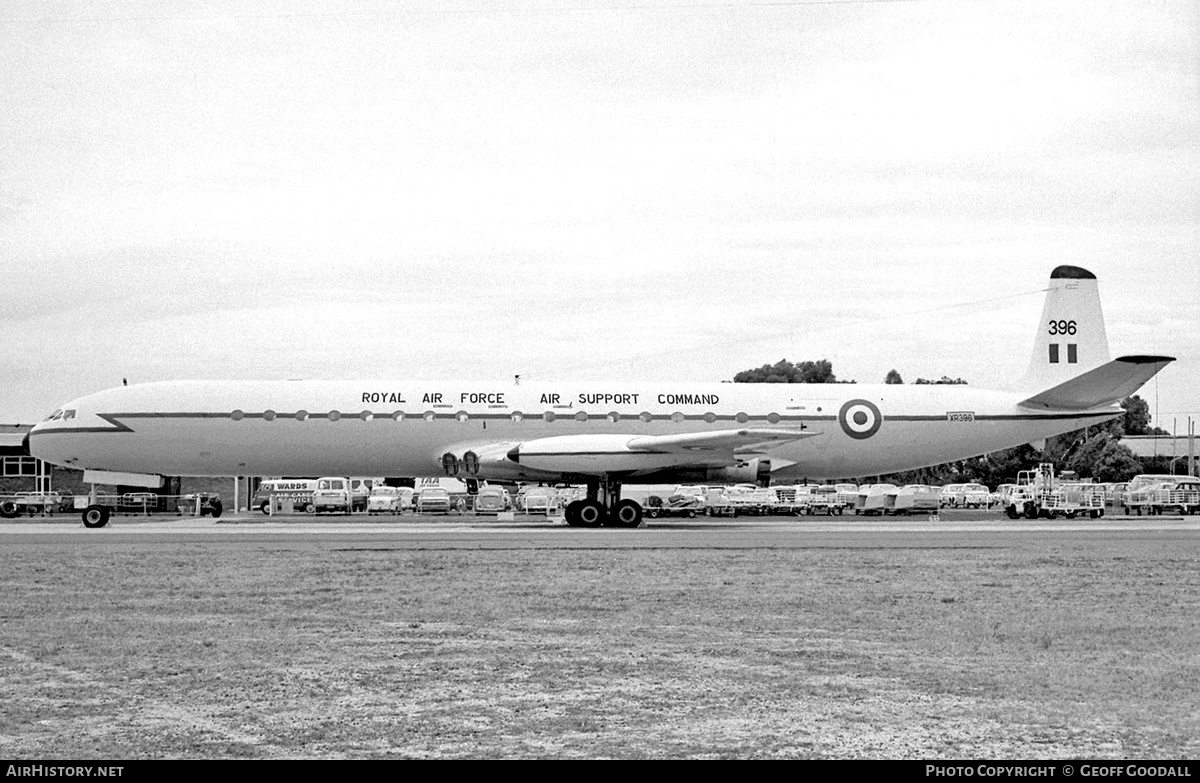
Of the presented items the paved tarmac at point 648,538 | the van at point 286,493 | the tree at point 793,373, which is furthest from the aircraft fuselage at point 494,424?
the tree at point 793,373

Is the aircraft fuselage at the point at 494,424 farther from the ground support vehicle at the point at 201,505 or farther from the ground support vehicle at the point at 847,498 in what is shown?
the ground support vehicle at the point at 847,498

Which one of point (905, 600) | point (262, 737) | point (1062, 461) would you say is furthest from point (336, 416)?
point (1062, 461)

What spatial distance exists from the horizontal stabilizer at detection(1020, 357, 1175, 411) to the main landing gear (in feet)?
38.1

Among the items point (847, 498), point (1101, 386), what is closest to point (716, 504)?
point (847, 498)

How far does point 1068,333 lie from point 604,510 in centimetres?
1485

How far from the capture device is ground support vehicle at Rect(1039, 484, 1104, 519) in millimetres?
47062

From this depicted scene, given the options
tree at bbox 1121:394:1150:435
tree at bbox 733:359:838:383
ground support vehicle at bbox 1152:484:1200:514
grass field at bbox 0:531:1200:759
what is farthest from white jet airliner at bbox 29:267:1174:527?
tree at bbox 1121:394:1150:435

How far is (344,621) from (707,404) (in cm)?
2410

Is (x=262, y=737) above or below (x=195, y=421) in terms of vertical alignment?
below

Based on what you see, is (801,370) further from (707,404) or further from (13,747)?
(13,747)

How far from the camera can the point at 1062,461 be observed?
96688mm

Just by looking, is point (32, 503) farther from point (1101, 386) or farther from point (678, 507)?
point (1101, 386)

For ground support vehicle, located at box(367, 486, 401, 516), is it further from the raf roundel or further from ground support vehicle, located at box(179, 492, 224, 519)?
the raf roundel

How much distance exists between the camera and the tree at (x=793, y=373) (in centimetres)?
10662
